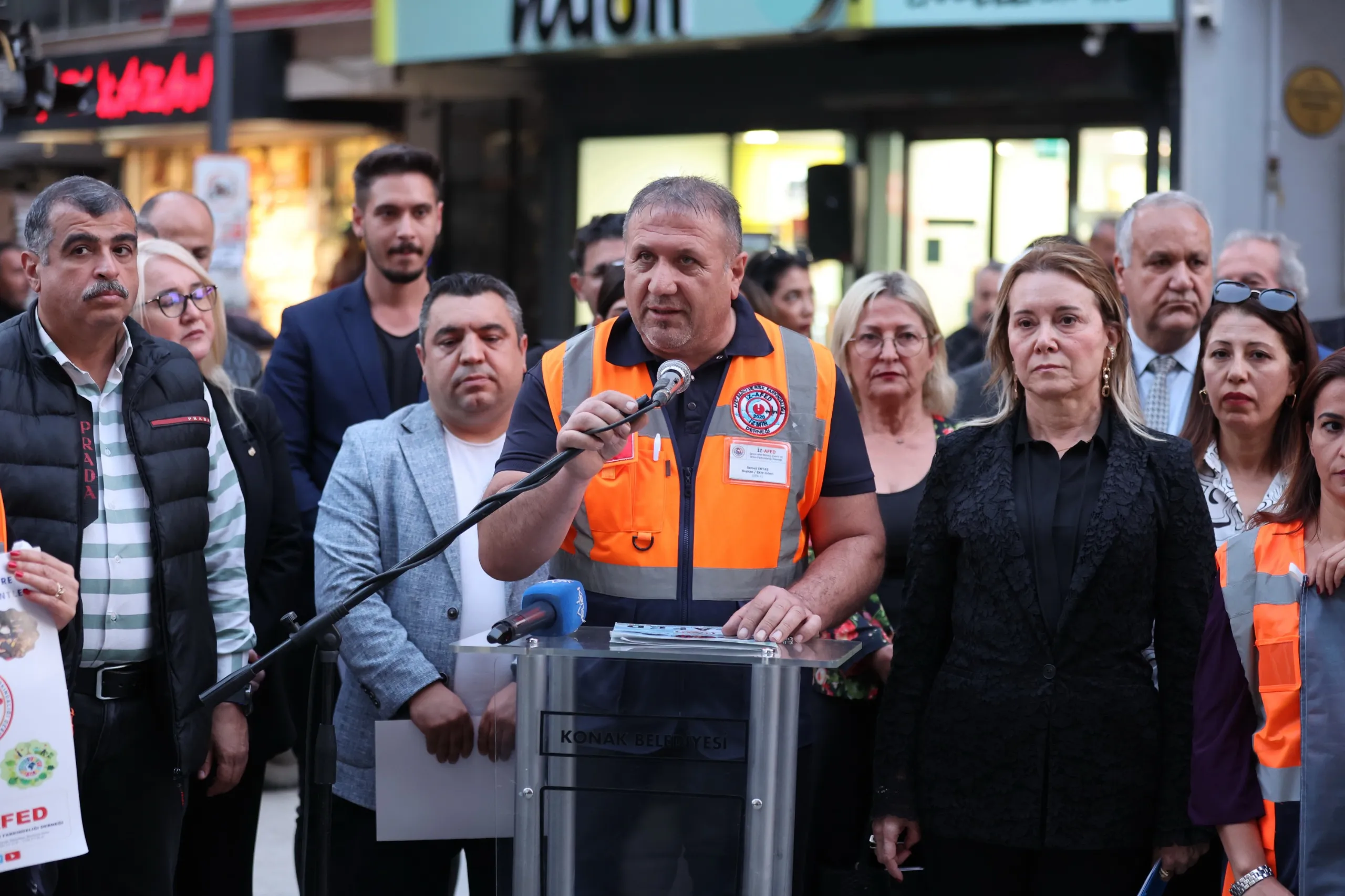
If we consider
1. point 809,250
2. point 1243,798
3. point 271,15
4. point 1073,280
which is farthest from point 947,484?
point 271,15

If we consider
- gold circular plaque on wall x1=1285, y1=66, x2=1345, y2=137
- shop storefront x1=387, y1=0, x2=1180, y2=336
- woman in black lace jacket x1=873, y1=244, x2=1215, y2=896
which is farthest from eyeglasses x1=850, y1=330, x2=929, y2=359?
gold circular plaque on wall x1=1285, y1=66, x2=1345, y2=137

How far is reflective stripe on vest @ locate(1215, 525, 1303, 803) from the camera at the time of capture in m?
3.01

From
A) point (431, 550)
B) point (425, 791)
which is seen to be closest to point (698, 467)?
point (431, 550)

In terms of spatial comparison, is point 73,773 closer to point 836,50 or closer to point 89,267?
point 89,267

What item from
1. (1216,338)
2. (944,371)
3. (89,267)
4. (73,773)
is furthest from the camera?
(944,371)

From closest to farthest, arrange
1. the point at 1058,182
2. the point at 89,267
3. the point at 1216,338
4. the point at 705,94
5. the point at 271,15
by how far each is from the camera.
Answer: the point at 89,267, the point at 1216,338, the point at 1058,182, the point at 705,94, the point at 271,15

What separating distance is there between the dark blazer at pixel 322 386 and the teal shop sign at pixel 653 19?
6.28 meters

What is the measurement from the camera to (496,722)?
3.60 metres

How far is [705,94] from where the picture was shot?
12.3 metres

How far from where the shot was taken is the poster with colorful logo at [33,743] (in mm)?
3191

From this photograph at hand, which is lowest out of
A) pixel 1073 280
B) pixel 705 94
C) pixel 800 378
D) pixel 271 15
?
pixel 800 378

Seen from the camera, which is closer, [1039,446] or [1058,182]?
[1039,446]

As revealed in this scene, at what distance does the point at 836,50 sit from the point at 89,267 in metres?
8.68

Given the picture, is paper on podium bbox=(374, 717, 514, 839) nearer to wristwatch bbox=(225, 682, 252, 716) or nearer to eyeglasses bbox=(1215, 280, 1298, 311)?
wristwatch bbox=(225, 682, 252, 716)
